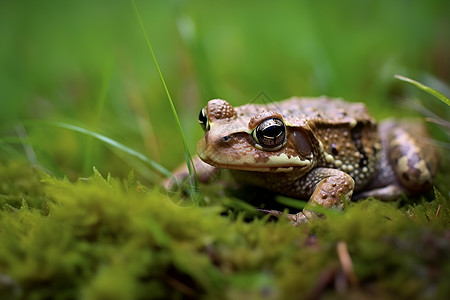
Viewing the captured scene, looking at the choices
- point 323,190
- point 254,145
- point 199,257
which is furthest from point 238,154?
point 199,257

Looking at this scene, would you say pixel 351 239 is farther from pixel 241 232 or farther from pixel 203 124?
pixel 203 124

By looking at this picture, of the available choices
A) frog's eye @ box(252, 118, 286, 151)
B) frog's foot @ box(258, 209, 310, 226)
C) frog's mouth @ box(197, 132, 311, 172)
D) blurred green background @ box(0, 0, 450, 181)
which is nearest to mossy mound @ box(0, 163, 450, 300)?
frog's foot @ box(258, 209, 310, 226)

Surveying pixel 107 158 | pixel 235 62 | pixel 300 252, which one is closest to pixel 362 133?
pixel 300 252

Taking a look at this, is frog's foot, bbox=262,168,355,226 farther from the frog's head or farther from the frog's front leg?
the frog's head

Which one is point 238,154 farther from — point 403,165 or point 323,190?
point 403,165

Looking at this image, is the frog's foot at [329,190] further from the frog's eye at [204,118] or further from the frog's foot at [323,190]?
the frog's eye at [204,118]

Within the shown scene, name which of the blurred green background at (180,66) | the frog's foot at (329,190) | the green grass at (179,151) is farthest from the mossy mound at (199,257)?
the blurred green background at (180,66)
